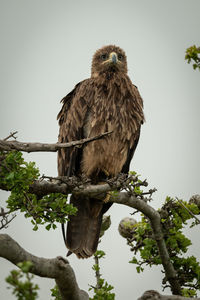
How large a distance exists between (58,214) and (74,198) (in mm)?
2554

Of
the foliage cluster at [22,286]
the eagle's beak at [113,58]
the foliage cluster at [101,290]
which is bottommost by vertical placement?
the foliage cluster at [22,286]

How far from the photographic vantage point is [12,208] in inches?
144

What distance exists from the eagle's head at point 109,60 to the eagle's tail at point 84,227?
6.61 ft

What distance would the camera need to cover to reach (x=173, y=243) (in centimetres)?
475

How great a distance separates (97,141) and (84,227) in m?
1.16

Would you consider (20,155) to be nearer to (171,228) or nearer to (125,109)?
(171,228)

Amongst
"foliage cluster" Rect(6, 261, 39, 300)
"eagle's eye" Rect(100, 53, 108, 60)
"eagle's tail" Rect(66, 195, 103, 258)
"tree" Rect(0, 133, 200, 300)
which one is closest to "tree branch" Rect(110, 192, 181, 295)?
"tree" Rect(0, 133, 200, 300)

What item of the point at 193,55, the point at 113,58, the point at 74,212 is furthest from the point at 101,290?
the point at 113,58

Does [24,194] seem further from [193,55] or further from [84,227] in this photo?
[84,227]

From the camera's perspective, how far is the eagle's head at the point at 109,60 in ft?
23.7

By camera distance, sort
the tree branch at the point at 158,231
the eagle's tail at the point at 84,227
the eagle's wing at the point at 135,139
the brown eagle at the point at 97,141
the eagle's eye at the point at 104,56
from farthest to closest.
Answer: the eagle's eye at the point at 104,56, the eagle's wing at the point at 135,139, the brown eagle at the point at 97,141, the eagle's tail at the point at 84,227, the tree branch at the point at 158,231

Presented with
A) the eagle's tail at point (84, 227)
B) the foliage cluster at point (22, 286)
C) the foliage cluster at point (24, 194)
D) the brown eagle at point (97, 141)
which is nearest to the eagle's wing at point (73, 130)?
the brown eagle at point (97, 141)

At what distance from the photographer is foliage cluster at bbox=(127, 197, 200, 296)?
4645mm

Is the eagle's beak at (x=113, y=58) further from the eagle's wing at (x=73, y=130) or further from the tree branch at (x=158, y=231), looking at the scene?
the tree branch at (x=158, y=231)
